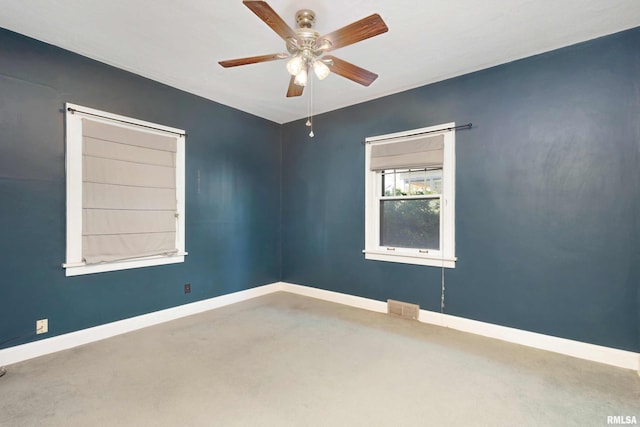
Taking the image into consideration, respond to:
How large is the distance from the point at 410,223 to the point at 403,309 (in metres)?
1.04

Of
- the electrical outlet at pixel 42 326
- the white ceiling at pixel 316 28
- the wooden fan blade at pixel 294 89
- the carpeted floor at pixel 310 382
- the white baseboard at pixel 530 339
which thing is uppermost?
Result: the white ceiling at pixel 316 28

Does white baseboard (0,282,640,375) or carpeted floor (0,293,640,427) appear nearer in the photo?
carpeted floor (0,293,640,427)

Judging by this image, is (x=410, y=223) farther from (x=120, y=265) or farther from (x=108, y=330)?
(x=108, y=330)

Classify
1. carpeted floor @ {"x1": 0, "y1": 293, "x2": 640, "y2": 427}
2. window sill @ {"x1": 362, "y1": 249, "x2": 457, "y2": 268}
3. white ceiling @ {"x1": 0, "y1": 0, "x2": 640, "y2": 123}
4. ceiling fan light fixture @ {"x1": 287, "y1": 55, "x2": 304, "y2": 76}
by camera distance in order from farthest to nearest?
1. window sill @ {"x1": 362, "y1": 249, "x2": 457, "y2": 268}
2. white ceiling @ {"x1": 0, "y1": 0, "x2": 640, "y2": 123}
3. ceiling fan light fixture @ {"x1": 287, "y1": 55, "x2": 304, "y2": 76}
4. carpeted floor @ {"x1": 0, "y1": 293, "x2": 640, "y2": 427}

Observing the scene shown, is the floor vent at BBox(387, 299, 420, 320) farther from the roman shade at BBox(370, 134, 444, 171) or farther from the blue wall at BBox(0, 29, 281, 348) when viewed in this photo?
the blue wall at BBox(0, 29, 281, 348)

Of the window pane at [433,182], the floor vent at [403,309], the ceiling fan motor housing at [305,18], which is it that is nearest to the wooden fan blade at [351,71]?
the ceiling fan motor housing at [305,18]

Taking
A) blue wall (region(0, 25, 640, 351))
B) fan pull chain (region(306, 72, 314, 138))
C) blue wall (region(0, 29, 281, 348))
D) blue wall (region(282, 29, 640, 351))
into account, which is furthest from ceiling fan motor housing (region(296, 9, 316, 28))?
blue wall (region(0, 29, 281, 348))

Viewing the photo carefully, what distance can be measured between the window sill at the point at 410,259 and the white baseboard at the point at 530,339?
0.55 meters

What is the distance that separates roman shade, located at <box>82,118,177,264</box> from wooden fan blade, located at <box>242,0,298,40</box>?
Answer: 7.19ft

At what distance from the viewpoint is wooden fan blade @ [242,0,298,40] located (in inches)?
60.9

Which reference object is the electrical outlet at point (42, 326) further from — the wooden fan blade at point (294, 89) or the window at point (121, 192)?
the wooden fan blade at point (294, 89)

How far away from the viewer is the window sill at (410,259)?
3261 mm

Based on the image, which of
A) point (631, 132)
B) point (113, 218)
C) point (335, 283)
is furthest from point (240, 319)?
point (631, 132)

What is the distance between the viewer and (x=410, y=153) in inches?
138
